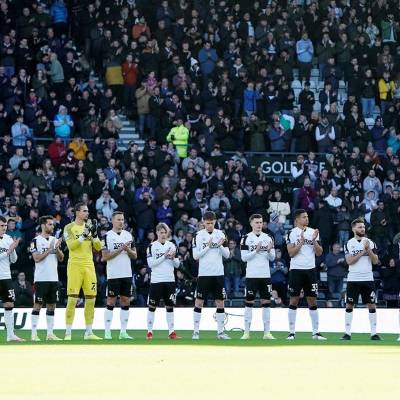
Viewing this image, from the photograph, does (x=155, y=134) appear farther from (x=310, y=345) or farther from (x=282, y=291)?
(x=310, y=345)

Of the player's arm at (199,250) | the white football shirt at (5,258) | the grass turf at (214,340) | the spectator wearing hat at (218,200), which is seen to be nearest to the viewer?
the grass turf at (214,340)

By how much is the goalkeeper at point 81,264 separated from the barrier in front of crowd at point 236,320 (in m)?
4.57

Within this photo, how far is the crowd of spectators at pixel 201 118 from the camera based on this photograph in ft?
116

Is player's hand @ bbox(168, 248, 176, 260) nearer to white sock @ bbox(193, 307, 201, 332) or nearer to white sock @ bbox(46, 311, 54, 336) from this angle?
white sock @ bbox(193, 307, 201, 332)

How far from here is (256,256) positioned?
28.5 meters

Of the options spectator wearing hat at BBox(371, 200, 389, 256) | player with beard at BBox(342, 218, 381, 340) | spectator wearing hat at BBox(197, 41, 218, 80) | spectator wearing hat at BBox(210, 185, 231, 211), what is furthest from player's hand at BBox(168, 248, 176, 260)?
spectator wearing hat at BBox(197, 41, 218, 80)

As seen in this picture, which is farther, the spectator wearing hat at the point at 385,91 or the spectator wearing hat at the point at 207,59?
the spectator wearing hat at the point at 385,91

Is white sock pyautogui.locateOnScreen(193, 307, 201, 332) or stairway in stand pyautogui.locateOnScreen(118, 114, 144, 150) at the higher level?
stairway in stand pyautogui.locateOnScreen(118, 114, 144, 150)

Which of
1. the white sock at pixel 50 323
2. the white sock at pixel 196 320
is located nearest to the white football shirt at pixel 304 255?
the white sock at pixel 196 320

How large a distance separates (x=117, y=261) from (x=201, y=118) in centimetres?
1164

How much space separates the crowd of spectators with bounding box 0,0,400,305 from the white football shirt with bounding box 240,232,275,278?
221 inches

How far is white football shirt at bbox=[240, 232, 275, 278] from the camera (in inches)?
1120

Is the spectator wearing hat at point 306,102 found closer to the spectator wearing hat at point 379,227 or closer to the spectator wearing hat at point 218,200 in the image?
the spectator wearing hat at point 379,227
